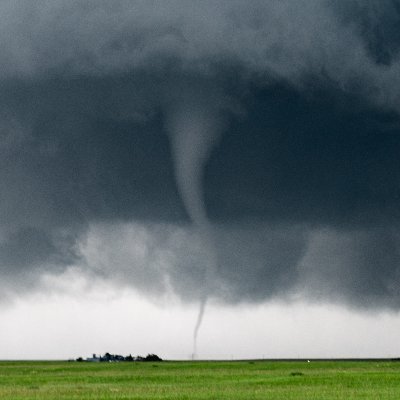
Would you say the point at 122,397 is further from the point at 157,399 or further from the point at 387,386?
the point at 387,386

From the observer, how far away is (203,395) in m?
49.1

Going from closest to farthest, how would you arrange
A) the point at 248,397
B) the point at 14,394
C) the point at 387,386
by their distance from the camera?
the point at 248,397 < the point at 14,394 < the point at 387,386

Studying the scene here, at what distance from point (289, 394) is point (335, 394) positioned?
3126mm

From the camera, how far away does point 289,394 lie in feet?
162

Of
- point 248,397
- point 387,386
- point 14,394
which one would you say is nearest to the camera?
point 248,397

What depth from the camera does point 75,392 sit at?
5525 cm

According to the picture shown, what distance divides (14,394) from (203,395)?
14.7 m

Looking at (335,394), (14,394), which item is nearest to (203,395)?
(335,394)

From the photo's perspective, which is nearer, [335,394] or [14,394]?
[335,394]

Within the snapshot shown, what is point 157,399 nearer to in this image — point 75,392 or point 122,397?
point 122,397

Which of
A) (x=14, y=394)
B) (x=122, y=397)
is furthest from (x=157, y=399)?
(x=14, y=394)

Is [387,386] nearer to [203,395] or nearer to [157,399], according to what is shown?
[203,395]

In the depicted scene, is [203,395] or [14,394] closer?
[203,395]

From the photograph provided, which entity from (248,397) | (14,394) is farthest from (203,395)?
(14,394)
